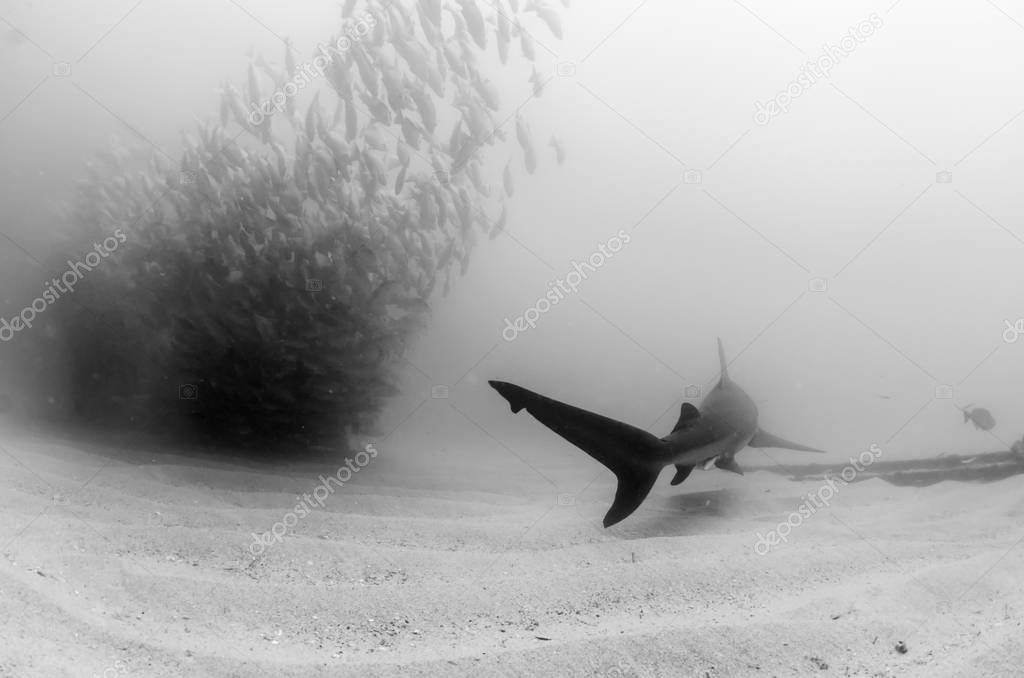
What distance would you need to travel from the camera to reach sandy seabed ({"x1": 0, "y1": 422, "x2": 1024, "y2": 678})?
8.55 feet

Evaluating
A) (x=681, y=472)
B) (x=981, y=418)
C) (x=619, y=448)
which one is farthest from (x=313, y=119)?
(x=981, y=418)

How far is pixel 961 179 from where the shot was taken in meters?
27.5

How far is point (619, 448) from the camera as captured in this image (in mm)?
3863

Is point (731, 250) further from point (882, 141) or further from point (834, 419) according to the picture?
point (882, 141)

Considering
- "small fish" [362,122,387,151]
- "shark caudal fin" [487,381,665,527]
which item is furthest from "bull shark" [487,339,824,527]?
"small fish" [362,122,387,151]

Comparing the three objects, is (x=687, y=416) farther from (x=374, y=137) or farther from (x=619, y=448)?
(x=374, y=137)

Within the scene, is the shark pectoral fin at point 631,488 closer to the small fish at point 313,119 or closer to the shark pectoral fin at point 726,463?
the shark pectoral fin at point 726,463

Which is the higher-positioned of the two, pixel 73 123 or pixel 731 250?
pixel 731 250

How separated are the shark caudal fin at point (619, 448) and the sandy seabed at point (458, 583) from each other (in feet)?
1.43

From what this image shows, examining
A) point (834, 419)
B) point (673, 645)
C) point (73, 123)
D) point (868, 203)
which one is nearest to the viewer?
point (673, 645)

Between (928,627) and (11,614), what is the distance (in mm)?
4297

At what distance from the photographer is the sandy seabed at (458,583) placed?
261 centimetres

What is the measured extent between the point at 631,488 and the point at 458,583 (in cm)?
123

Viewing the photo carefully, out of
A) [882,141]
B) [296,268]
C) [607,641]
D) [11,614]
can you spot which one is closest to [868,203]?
[882,141]
